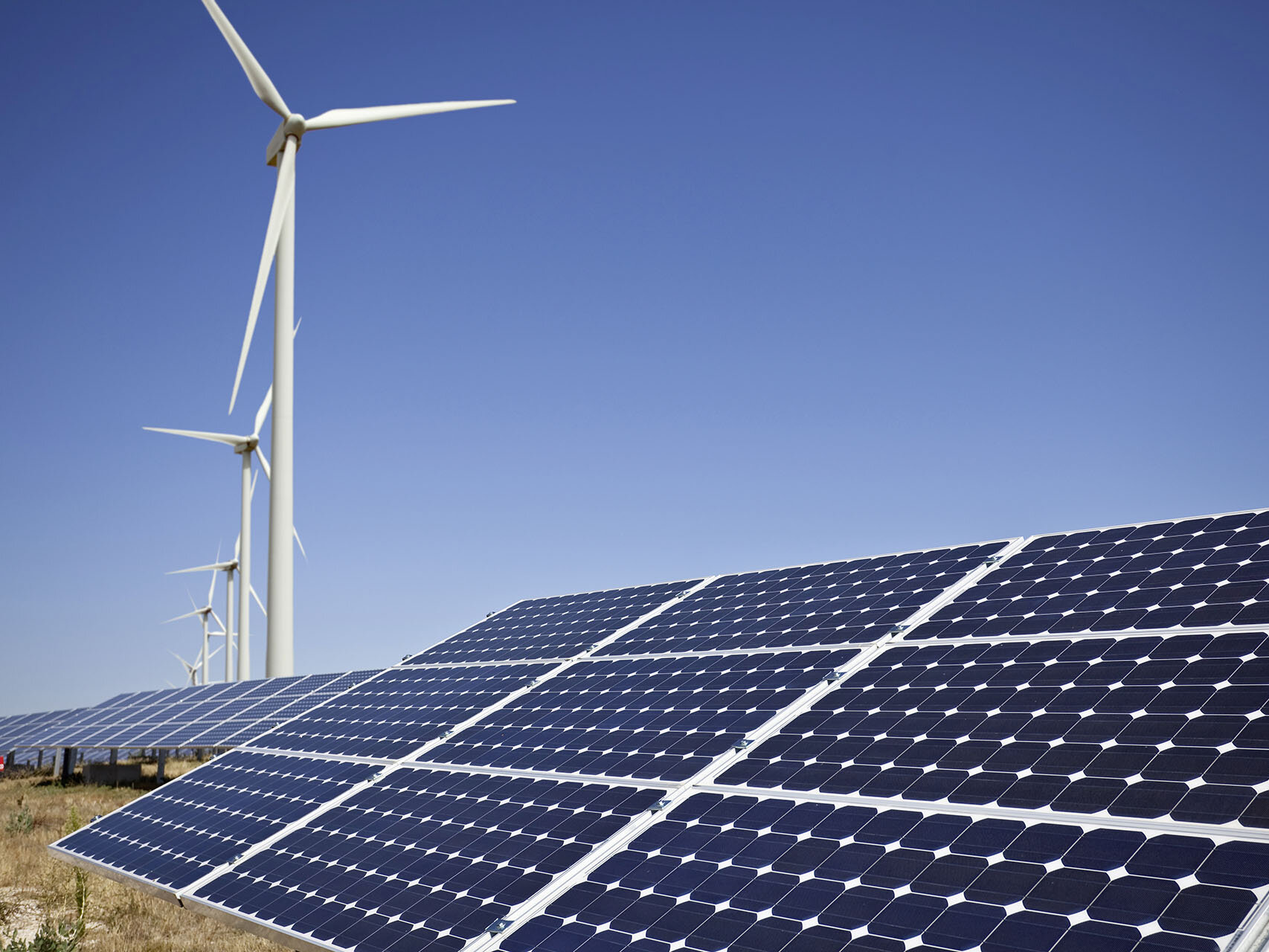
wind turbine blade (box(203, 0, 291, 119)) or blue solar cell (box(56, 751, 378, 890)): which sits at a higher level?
wind turbine blade (box(203, 0, 291, 119))

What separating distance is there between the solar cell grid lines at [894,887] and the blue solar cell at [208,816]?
26.2ft

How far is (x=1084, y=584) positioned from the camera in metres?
16.4

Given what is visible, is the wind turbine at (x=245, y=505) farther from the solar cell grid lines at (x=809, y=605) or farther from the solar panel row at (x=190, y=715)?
the solar cell grid lines at (x=809, y=605)

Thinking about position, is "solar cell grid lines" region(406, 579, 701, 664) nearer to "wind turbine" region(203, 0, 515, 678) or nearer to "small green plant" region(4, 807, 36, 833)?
"small green plant" region(4, 807, 36, 833)

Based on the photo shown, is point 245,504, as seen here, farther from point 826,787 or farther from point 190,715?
Answer: point 826,787

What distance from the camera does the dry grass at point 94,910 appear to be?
1683cm

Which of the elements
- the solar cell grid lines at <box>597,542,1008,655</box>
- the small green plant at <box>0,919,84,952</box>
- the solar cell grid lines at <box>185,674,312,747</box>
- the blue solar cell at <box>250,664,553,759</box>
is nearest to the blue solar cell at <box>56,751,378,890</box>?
the blue solar cell at <box>250,664,553,759</box>

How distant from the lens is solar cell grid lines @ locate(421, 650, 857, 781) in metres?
15.2

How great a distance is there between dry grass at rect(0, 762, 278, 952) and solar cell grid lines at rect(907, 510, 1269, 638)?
484 inches

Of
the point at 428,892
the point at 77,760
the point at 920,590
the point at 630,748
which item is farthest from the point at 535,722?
the point at 77,760

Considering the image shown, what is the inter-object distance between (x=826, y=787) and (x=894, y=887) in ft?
8.08

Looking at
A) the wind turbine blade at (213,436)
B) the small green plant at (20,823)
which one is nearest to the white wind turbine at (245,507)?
the wind turbine blade at (213,436)

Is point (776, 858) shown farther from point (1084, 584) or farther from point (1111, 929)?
point (1084, 584)

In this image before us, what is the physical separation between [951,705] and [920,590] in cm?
548
